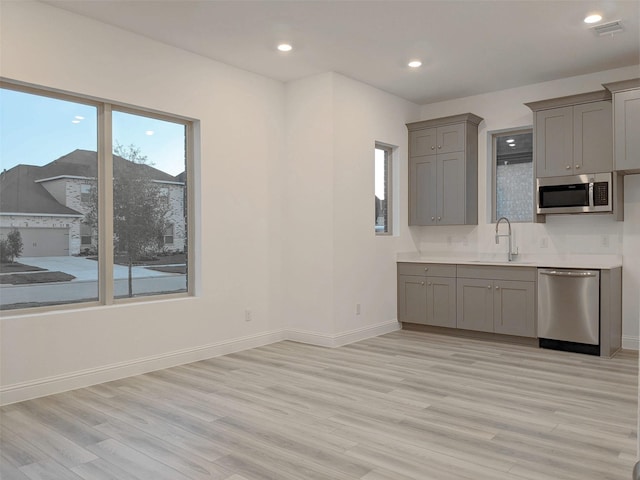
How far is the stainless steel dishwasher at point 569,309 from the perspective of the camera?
4.74 m

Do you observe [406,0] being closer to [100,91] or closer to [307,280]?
[100,91]

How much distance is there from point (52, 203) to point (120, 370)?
1416 mm

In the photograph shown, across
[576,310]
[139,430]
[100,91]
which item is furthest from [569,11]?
[139,430]

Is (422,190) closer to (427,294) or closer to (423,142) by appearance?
(423,142)

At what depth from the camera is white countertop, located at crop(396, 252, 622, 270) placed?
5.05 m

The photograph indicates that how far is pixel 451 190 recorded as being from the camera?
5.99m

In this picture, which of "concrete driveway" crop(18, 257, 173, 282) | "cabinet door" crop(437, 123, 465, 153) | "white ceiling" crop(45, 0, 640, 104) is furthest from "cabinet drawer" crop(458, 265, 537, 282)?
"concrete driveway" crop(18, 257, 173, 282)

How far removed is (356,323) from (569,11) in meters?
3.46

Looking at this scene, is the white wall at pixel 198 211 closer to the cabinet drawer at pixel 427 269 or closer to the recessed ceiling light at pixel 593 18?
the cabinet drawer at pixel 427 269

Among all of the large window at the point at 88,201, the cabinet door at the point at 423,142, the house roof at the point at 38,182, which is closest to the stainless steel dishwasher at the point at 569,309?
the cabinet door at the point at 423,142

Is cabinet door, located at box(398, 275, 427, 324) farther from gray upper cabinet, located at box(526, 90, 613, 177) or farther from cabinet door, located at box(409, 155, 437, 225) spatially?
gray upper cabinet, located at box(526, 90, 613, 177)

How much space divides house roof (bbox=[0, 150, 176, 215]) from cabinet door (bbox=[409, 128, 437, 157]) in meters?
3.72

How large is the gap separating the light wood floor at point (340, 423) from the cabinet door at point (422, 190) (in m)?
2.12

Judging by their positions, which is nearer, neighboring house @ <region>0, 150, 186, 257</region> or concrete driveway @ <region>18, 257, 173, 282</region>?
neighboring house @ <region>0, 150, 186, 257</region>
